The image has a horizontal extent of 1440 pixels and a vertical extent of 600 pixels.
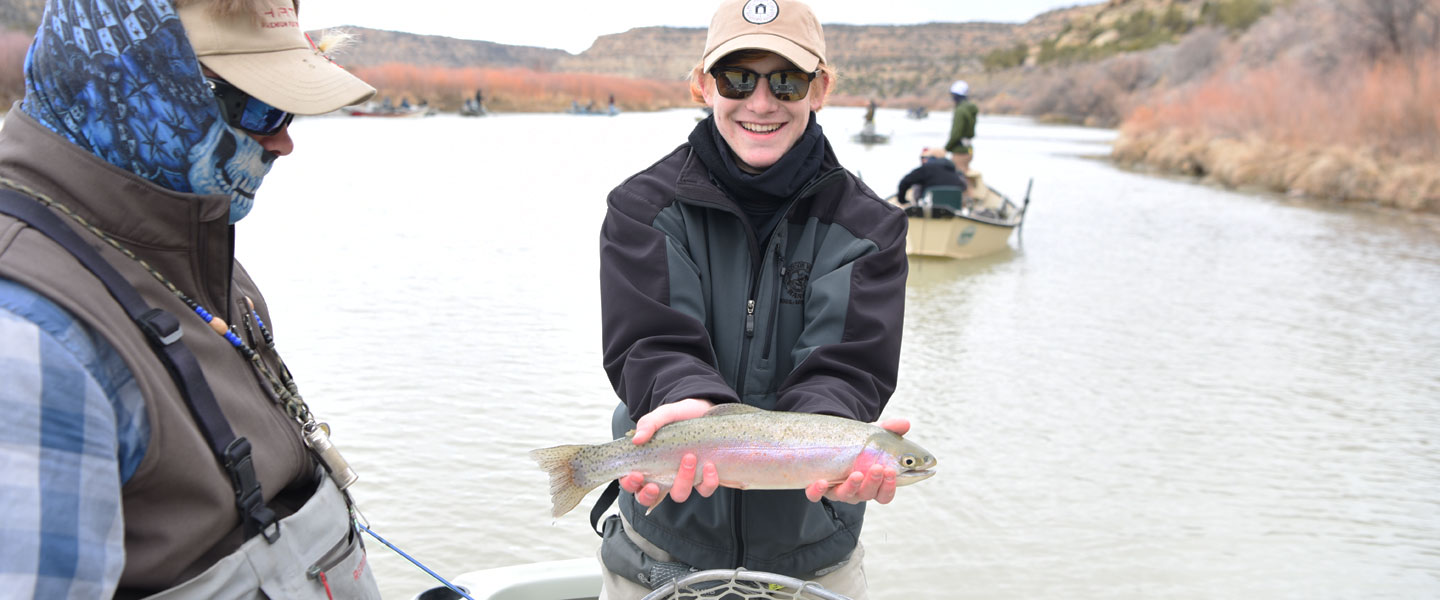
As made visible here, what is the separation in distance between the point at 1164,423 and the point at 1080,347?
7.80 feet

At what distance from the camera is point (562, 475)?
249cm

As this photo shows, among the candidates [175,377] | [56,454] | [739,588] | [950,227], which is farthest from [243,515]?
[950,227]

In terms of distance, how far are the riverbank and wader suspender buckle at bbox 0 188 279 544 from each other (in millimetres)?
26357

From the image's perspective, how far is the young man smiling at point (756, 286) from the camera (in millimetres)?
2418

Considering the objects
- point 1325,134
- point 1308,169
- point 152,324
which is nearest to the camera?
point 152,324

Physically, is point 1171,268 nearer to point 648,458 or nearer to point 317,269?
point 317,269

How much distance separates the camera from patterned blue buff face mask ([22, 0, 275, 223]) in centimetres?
164

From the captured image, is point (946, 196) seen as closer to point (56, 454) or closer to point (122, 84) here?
point (122, 84)

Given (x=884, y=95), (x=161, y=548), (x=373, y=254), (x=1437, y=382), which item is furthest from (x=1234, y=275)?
(x=884, y=95)

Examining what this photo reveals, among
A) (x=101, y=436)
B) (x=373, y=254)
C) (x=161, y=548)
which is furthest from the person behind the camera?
(x=373, y=254)

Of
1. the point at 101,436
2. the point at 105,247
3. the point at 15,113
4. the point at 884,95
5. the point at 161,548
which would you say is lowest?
the point at 884,95

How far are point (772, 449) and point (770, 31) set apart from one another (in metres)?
1.04

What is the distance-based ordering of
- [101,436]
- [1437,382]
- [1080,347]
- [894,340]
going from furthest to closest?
[1080,347], [1437,382], [894,340], [101,436]

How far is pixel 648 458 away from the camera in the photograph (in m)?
2.34
